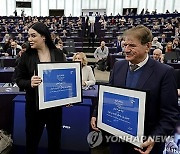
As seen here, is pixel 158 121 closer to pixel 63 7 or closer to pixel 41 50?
pixel 41 50

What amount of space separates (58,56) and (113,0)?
23836mm

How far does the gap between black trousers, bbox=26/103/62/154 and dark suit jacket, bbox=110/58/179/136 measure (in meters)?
0.85

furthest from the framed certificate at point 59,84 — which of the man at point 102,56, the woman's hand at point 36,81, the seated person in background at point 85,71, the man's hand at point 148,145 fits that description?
the man at point 102,56

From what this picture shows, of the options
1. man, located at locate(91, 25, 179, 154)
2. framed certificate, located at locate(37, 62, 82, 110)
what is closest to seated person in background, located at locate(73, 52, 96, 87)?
framed certificate, located at locate(37, 62, 82, 110)

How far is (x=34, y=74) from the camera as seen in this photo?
1.80 metres

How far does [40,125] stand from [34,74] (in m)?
0.43

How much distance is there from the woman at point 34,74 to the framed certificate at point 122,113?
0.56 meters

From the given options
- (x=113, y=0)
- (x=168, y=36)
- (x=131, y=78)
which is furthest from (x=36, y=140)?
(x=113, y=0)

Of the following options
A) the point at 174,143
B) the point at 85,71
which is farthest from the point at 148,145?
the point at 85,71

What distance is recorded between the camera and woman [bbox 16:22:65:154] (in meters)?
1.83

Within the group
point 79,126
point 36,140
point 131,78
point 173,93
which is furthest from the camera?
point 79,126

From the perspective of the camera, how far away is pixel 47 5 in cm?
2503

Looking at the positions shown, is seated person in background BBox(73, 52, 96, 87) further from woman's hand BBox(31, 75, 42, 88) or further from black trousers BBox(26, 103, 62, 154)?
woman's hand BBox(31, 75, 42, 88)

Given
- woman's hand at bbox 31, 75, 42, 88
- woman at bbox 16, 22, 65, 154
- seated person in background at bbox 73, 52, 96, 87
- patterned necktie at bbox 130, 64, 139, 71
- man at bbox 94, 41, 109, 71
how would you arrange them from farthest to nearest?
1. man at bbox 94, 41, 109, 71
2. seated person in background at bbox 73, 52, 96, 87
3. woman at bbox 16, 22, 65, 154
4. woman's hand at bbox 31, 75, 42, 88
5. patterned necktie at bbox 130, 64, 139, 71
